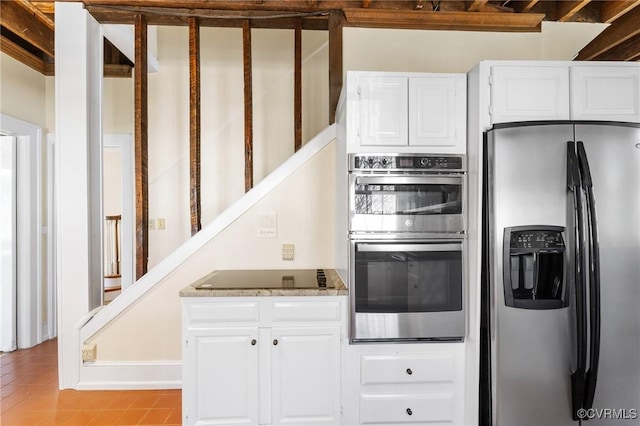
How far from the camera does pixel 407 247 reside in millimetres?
1972

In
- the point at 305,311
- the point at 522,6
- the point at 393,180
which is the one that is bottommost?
the point at 305,311

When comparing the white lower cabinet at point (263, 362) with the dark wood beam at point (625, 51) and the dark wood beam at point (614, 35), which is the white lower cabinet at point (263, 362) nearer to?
the dark wood beam at point (614, 35)

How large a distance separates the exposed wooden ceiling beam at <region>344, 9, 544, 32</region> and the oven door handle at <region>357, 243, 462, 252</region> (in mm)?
1831

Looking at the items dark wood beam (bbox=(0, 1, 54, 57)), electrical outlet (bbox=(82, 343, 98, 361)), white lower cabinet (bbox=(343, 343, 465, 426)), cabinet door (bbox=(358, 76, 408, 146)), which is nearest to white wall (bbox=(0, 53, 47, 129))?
dark wood beam (bbox=(0, 1, 54, 57))

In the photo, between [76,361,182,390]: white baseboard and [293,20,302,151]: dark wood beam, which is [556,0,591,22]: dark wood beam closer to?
[293,20,302,151]: dark wood beam

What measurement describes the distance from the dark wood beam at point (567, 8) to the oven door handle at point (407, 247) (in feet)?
6.58

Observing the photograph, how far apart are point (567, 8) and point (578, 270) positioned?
6.81ft

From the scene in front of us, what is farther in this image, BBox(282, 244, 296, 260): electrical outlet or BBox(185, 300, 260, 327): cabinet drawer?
BBox(282, 244, 296, 260): electrical outlet

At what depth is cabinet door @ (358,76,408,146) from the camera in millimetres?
1999

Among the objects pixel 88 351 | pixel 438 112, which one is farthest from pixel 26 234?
pixel 438 112

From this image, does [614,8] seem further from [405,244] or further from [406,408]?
[406,408]

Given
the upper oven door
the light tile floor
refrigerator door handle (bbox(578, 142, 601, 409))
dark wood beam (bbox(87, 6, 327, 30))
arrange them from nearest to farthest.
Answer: refrigerator door handle (bbox(578, 142, 601, 409)) < the upper oven door < the light tile floor < dark wood beam (bbox(87, 6, 327, 30))

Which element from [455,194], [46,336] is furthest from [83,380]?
[455,194]

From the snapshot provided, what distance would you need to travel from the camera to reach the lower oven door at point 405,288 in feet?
6.49
